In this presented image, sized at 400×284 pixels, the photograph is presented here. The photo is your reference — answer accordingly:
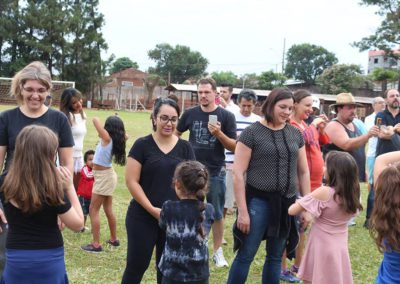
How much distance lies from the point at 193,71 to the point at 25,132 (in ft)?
298

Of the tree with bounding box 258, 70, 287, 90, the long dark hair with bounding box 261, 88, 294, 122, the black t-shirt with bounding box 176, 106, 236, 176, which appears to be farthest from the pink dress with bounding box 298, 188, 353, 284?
the tree with bounding box 258, 70, 287, 90

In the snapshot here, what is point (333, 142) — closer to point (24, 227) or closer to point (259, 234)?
point (259, 234)

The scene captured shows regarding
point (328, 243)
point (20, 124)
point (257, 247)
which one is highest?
point (20, 124)

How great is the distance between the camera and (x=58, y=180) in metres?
2.72

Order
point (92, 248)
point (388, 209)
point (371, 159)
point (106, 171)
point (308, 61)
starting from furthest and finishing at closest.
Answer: point (308, 61) < point (371, 159) < point (106, 171) < point (92, 248) < point (388, 209)

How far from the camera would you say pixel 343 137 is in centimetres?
539

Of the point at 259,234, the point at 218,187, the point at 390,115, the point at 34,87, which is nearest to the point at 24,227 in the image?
the point at 34,87

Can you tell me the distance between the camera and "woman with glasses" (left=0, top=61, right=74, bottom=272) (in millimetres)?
3473

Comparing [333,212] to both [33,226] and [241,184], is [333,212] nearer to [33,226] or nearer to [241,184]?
[241,184]

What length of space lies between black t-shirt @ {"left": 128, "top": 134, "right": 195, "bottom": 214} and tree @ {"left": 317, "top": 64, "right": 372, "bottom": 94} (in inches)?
2296

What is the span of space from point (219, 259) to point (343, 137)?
2.01 metres

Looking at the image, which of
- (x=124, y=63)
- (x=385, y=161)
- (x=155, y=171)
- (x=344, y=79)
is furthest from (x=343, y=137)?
(x=124, y=63)

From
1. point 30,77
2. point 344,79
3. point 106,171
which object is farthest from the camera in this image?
point 344,79

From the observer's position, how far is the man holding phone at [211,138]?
5.39 m
